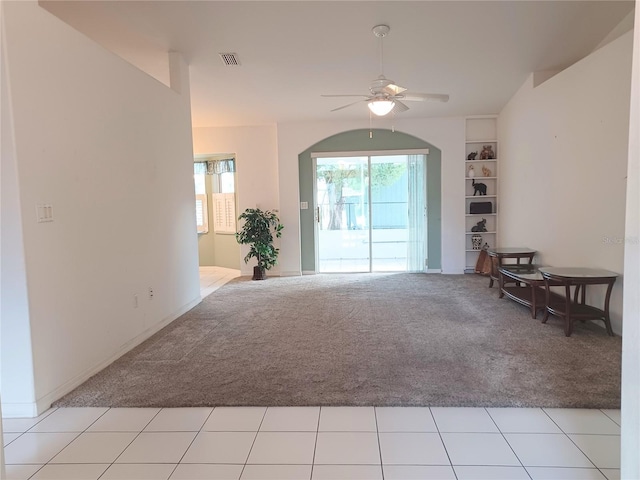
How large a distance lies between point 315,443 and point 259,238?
15.9ft

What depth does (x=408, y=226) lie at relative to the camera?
7.15 metres

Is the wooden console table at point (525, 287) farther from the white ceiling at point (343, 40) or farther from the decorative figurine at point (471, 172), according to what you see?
the white ceiling at point (343, 40)

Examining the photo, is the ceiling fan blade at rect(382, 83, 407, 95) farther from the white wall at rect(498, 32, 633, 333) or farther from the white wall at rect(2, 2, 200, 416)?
the white wall at rect(2, 2, 200, 416)

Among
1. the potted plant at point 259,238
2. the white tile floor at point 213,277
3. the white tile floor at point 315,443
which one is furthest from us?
the potted plant at point 259,238

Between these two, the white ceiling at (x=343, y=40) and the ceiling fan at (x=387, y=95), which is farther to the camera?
the white ceiling at (x=343, y=40)

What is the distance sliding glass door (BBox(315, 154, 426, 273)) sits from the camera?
279 inches

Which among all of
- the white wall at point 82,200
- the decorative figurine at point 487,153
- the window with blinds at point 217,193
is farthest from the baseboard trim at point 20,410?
the decorative figurine at point 487,153

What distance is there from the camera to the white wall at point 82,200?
2.47 meters

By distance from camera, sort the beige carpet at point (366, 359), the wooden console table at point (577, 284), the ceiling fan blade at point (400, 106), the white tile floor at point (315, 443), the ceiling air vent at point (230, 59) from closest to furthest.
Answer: the white tile floor at point (315, 443)
the beige carpet at point (366, 359)
the wooden console table at point (577, 284)
the ceiling fan blade at point (400, 106)
the ceiling air vent at point (230, 59)

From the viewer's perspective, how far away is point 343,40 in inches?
173

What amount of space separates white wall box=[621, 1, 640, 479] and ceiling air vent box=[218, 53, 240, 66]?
4096 millimetres

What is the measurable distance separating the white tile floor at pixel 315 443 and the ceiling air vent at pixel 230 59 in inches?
150

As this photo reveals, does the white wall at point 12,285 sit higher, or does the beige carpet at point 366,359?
the white wall at point 12,285

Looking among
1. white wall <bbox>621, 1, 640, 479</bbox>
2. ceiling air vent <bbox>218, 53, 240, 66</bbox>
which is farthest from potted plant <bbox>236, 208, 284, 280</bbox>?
white wall <bbox>621, 1, 640, 479</bbox>
